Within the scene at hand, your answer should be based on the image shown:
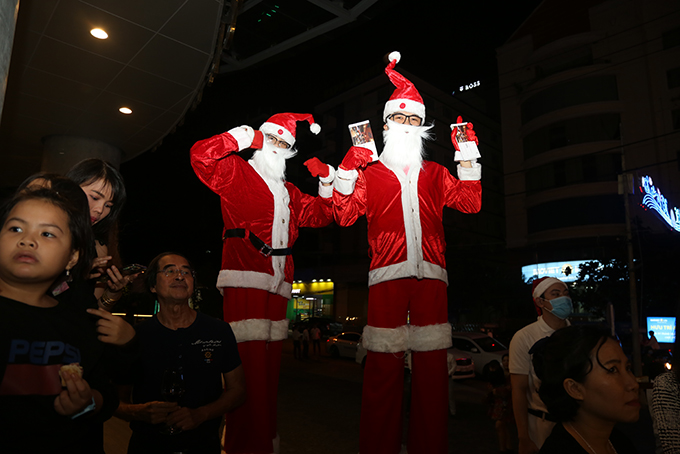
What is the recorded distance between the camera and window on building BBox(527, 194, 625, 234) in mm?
22016

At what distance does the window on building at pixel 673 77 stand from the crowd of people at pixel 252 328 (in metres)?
22.8

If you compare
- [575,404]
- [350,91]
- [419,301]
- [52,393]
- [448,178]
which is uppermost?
[350,91]

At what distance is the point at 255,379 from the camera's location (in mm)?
3334

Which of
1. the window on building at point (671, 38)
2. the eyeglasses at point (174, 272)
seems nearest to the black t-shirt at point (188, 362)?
the eyeglasses at point (174, 272)

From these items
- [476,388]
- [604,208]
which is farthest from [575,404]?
[604,208]

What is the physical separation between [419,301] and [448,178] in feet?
3.66

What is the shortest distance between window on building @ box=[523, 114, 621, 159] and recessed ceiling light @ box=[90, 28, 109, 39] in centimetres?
2339

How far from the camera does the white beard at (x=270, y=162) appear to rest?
3953 mm

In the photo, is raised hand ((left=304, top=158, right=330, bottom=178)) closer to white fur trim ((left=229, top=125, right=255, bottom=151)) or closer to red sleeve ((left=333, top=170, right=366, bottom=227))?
red sleeve ((left=333, top=170, right=366, bottom=227))

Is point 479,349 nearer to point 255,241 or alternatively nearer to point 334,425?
point 334,425

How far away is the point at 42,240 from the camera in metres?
1.43

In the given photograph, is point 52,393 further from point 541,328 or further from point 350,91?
point 350,91

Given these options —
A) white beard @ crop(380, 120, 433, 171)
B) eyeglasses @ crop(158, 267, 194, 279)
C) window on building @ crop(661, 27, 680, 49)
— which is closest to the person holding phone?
eyeglasses @ crop(158, 267, 194, 279)

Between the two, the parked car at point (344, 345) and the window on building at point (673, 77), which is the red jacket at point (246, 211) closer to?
the parked car at point (344, 345)
